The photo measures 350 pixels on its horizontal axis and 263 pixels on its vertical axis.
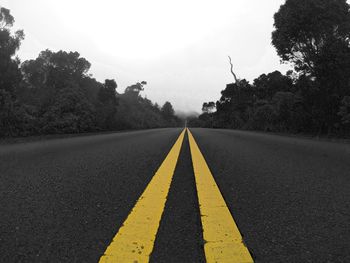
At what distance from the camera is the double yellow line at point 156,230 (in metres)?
1.50

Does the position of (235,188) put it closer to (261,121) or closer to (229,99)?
(261,121)

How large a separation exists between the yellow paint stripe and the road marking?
12.3 inches

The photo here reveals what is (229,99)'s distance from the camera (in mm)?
62906

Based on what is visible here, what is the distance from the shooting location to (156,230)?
1.86 meters

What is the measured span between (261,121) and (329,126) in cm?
1525

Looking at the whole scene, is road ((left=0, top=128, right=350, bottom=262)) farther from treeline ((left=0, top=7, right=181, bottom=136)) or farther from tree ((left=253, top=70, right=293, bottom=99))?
tree ((left=253, top=70, right=293, bottom=99))

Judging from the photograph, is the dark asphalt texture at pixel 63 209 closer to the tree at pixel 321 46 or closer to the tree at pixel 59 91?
the tree at pixel 321 46

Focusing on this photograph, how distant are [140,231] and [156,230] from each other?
99 mm

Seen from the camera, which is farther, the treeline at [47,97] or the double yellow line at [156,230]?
the treeline at [47,97]

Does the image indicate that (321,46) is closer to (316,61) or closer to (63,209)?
(316,61)

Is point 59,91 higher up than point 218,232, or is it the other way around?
point 59,91

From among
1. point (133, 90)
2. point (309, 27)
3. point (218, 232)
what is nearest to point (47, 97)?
point (309, 27)

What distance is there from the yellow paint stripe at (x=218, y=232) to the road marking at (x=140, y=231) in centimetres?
31

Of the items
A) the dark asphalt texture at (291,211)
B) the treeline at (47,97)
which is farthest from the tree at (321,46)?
the treeline at (47,97)
